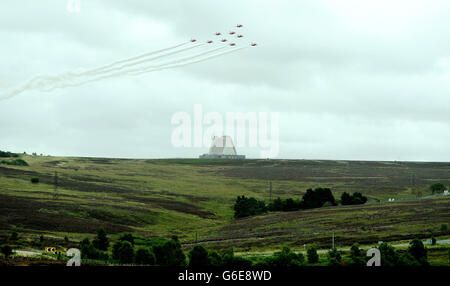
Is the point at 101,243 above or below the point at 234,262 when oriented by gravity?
above

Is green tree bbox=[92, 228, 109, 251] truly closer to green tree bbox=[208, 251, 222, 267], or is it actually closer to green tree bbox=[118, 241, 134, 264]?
green tree bbox=[118, 241, 134, 264]

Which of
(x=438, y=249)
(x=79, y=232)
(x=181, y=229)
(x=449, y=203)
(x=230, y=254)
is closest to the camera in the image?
(x=230, y=254)

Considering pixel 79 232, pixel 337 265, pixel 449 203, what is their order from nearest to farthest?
pixel 337 265, pixel 79 232, pixel 449 203

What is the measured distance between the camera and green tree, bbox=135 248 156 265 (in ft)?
232

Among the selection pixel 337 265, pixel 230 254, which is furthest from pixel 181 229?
pixel 337 265

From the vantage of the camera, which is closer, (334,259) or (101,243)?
(334,259)

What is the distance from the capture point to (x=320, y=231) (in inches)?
4112

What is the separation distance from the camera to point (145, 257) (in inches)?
2793

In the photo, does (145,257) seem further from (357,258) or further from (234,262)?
(357,258)

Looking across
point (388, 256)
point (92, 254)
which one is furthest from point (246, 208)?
point (388, 256)

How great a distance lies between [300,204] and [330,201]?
8570 mm

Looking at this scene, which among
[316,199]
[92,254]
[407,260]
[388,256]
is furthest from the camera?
[316,199]

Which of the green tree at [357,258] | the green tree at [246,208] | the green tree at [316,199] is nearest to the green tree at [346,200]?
the green tree at [316,199]
